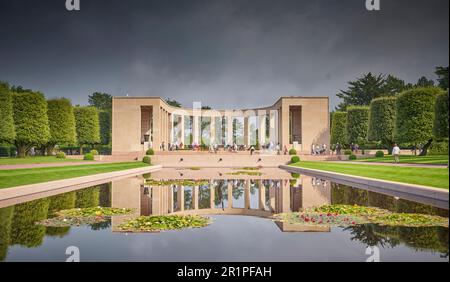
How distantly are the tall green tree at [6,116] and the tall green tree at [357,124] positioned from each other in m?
46.2

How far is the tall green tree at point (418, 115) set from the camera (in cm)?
3872

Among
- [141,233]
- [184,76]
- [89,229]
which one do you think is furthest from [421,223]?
[184,76]

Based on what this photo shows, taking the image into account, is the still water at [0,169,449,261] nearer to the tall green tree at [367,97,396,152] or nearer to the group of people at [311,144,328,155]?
the group of people at [311,144,328,155]

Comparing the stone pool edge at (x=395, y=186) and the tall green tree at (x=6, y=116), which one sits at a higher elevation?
the tall green tree at (x=6, y=116)

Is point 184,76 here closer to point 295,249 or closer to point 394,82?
point 295,249

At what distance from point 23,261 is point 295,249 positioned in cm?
465

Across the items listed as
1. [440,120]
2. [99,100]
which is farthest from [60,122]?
[99,100]

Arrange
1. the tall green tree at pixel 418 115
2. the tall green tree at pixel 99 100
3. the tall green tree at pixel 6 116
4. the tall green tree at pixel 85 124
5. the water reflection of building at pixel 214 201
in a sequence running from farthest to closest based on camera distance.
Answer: the tall green tree at pixel 99 100, the tall green tree at pixel 85 124, the tall green tree at pixel 418 115, the tall green tree at pixel 6 116, the water reflection of building at pixel 214 201

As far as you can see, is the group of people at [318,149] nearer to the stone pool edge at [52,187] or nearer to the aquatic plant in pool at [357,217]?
the stone pool edge at [52,187]

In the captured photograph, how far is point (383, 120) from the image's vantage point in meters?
47.7

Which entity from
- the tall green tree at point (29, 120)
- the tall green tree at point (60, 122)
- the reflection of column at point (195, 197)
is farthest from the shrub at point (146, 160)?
the reflection of column at point (195, 197)
